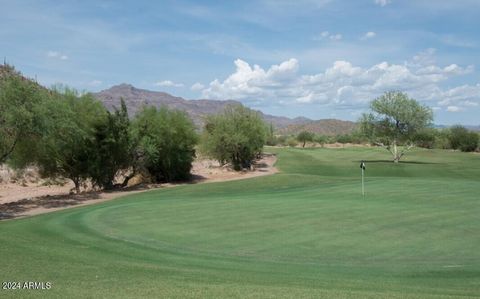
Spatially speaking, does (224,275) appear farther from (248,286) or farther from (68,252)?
(68,252)

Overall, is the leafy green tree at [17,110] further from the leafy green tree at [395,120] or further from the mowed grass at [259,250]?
the leafy green tree at [395,120]

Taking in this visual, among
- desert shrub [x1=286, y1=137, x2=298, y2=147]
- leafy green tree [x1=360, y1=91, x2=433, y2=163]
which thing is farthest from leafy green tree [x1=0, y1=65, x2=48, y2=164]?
desert shrub [x1=286, y1=137, x2=298, y2=147]

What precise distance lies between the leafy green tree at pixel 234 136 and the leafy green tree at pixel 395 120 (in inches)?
657

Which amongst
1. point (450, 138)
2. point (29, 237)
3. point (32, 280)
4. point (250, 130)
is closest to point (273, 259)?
point (32, 280)

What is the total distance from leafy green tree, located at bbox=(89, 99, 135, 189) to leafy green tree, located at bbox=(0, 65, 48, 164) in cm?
785

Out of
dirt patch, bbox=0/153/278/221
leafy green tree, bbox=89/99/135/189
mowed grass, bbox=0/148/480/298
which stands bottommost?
dirt patch, bbox=0/153/278/221

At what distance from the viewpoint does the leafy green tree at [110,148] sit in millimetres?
37219

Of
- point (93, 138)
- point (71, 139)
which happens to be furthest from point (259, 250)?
point (93, 138)

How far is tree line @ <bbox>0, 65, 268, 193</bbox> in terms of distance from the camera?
1115 inches

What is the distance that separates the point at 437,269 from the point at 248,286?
545 cm

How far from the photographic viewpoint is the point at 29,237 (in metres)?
15.0

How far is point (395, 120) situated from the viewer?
221 feet

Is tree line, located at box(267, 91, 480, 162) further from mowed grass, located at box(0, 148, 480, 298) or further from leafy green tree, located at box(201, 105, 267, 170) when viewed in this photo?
mowed grass, located at box(0, 148, 480, 298)

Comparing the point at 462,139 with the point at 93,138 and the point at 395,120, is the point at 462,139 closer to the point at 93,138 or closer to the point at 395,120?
the point at 395,120
